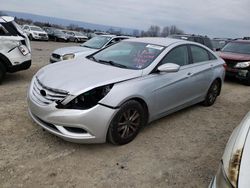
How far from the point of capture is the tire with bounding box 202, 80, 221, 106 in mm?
5984

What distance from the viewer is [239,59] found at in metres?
8.98

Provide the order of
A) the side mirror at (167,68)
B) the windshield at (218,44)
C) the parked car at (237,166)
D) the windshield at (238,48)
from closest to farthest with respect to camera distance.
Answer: the parked car at (237,166), the side mirror at (167,68), the windshield at (238,48), the windshield at (218,44)

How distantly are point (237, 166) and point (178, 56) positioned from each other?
3302mm

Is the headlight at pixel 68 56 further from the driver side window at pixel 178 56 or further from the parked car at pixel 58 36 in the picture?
the parked car at pixel 58 36

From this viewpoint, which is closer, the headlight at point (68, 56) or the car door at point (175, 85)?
the car door at point (175, 85)

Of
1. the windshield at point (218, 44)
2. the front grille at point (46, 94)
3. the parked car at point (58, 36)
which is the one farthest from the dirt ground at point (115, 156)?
the parked car at point (58, 36)

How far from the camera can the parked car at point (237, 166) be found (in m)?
1.76

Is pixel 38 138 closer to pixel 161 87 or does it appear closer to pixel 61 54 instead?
pixel 161 87

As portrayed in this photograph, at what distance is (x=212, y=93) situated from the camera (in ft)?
20.1

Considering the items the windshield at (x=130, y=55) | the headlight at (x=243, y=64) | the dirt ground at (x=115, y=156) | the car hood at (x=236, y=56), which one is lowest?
the dirt ground at (x=115, y=156)

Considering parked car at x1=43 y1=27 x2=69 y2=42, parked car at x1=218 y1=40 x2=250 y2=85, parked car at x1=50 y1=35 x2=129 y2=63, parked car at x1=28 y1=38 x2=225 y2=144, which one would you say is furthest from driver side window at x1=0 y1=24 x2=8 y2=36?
parked car at x1=43 y1=27 x2=69 y2=42

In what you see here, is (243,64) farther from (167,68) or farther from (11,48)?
(11,48)

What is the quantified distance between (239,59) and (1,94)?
7196 mm

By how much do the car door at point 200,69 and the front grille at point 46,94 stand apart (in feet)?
8.48
